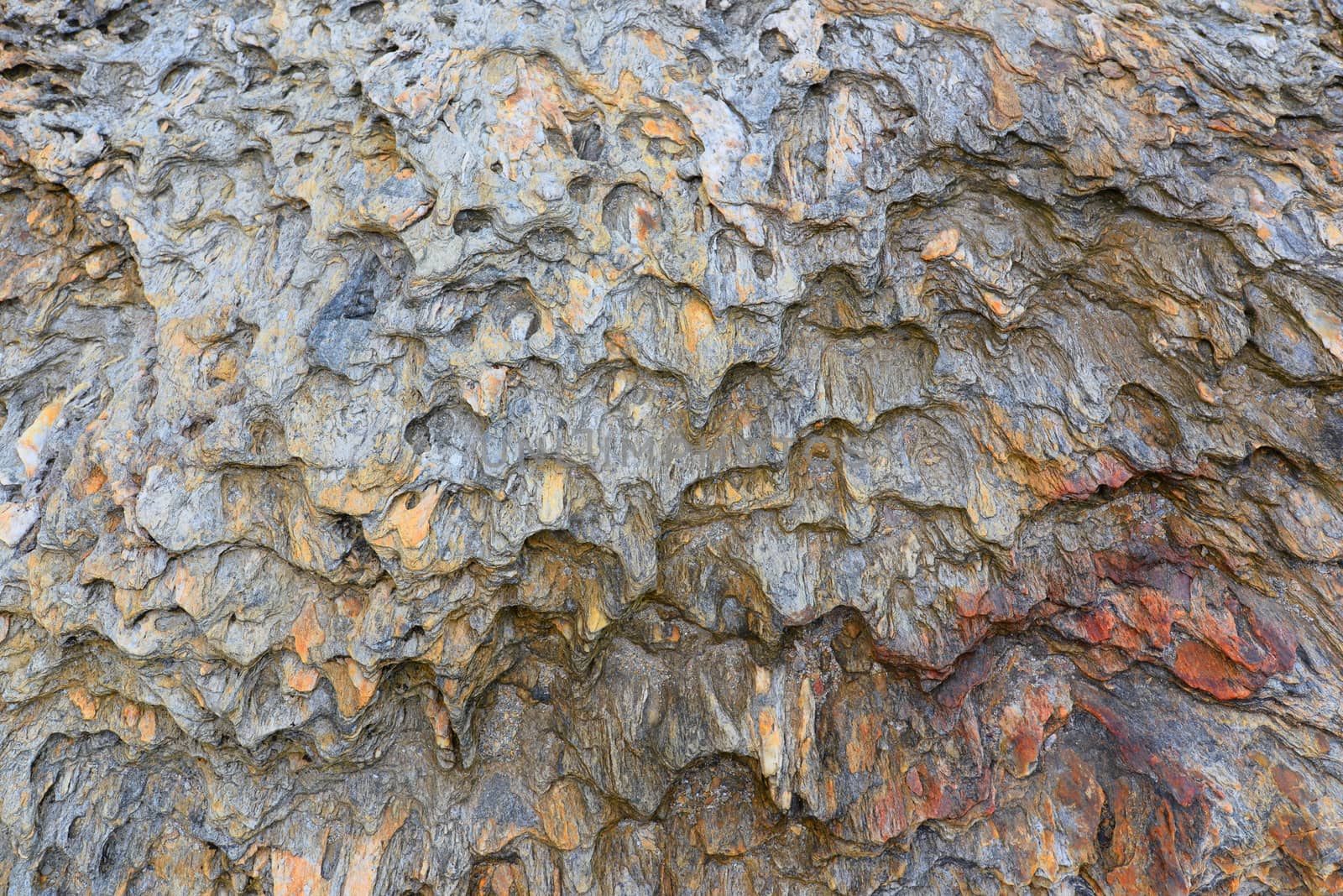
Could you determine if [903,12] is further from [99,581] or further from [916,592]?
[99,581]

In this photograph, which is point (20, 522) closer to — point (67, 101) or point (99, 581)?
point (99, 581)

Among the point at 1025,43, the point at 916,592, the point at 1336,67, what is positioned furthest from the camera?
the point at 916,592

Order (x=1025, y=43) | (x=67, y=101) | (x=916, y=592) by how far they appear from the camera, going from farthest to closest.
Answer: (x=916, y=592)
(x=67, y=101)
(x=1025, y=43)

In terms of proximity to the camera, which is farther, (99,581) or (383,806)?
(383,806)

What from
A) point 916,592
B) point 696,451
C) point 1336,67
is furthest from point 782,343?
point 1336,67

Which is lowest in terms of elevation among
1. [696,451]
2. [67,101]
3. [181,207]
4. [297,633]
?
[297,633]

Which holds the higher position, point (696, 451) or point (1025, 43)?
point (1025, 43)
